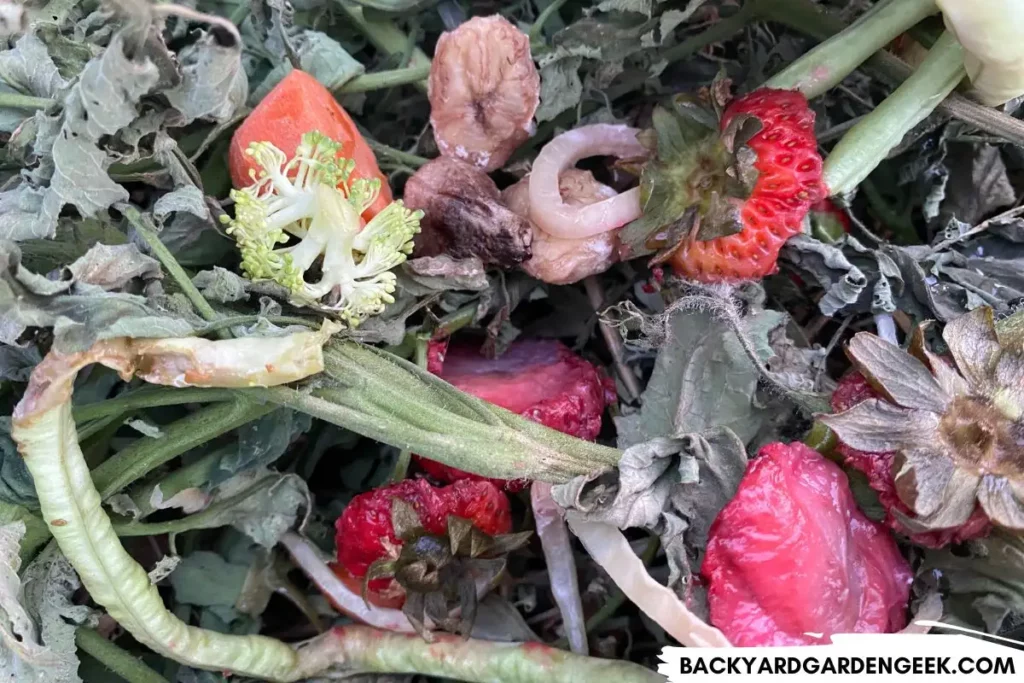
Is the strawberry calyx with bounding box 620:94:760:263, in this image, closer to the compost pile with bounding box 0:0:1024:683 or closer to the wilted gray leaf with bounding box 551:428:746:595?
the compost pile with bounding box 0:0:1024:683

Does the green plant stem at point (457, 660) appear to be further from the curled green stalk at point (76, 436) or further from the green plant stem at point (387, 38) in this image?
the green plant stem at point (387, 38)

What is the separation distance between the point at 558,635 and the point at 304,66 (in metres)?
0.67

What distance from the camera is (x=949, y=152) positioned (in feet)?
3.28

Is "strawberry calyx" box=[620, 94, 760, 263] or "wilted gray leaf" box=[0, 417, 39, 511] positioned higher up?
"strawberry calyx" box=[620, 94, 760, 263]

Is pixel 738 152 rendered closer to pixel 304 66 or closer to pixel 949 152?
pixel 949 152

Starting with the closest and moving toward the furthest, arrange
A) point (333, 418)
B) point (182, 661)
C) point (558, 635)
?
1. point (333, 418)
2. point (182, 661)
3. point (558, 635)

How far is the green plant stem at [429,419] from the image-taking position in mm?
746

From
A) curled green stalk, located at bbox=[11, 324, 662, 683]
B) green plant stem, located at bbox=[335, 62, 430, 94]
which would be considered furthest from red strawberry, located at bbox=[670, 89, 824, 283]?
green plant stem, located at bbox=[335, 62, 430, 94]

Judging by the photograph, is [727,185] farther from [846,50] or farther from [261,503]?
[261,503]

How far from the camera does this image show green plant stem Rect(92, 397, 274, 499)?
80 cm

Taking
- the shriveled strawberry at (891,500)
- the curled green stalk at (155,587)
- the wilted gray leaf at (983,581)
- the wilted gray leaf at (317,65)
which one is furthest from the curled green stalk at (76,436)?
the wilted gray leaf at (983,581)

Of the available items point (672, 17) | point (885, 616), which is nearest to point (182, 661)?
point (885, 616)

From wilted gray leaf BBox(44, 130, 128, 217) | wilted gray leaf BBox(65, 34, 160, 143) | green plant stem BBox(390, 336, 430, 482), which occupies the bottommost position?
green plant stem BBox(390, 336, 430, 482)

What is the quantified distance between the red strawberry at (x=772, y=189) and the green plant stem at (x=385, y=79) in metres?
0.34
